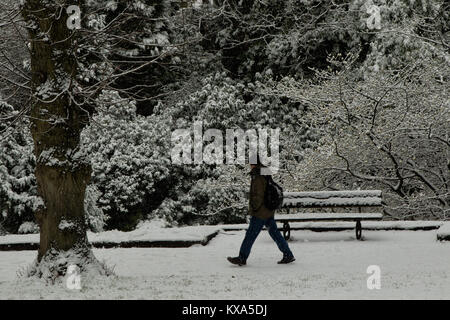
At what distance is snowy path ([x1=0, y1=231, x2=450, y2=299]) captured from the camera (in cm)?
676

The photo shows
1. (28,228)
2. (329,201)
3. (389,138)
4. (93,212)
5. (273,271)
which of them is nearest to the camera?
(273,271)

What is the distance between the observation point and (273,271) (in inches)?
335

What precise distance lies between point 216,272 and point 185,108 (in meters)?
11.8

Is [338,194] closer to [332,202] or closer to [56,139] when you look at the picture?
[332,202]

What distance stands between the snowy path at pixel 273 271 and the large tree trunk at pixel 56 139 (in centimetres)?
64

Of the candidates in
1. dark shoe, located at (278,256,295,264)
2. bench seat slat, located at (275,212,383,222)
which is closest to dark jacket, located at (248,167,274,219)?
dark shoe, located at (278,256,295,264)

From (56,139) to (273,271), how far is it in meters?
3.39

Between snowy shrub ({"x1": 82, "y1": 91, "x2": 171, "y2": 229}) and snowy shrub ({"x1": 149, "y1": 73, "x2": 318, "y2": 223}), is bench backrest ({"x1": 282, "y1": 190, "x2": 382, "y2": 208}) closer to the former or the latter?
snowy shrub ({"x1": 149, "y1": 73, "x2": 318, "y2": 223})

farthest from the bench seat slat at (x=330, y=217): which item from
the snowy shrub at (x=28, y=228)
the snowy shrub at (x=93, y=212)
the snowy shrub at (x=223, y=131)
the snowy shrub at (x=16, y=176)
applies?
the snowy shrub at (x=28, y=228)

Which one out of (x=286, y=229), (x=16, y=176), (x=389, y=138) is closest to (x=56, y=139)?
(x=286, y=229)

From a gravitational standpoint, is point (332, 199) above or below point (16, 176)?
below

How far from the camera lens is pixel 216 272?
8594 mm
